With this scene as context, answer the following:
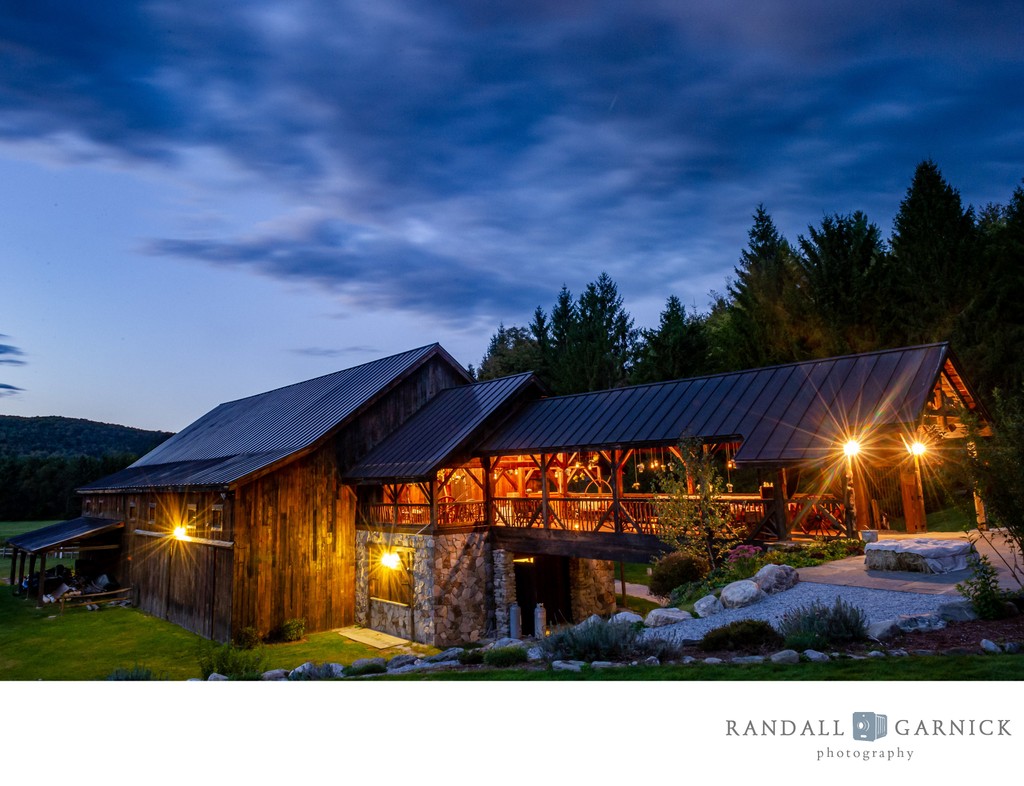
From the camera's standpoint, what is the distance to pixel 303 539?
16328 millimetres

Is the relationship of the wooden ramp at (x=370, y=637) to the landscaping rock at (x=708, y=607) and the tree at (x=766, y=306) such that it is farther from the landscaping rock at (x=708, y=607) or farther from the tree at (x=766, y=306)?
the tree at (x=766, y=306)

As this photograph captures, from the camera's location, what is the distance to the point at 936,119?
6523 millimetres

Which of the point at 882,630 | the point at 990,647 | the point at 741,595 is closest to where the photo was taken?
the point at 990,647

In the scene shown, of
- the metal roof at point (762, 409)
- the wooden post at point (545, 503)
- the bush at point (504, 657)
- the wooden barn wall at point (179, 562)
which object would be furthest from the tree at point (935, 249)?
the wooden barn wall at point (179, 562)

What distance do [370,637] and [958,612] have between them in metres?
12.7

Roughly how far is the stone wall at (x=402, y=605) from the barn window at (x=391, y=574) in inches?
5.5

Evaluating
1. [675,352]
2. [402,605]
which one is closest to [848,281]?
[675,352]

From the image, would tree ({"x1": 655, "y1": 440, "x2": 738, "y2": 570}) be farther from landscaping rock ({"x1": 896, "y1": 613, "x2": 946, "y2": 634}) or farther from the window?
the window

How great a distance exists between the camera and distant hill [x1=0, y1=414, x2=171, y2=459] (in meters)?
14.3

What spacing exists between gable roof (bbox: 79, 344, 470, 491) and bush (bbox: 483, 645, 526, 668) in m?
9.37

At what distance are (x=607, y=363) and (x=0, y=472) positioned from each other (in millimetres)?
29775

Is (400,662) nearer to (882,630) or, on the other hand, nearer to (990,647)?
(882,630)
